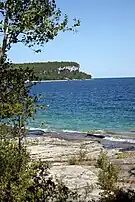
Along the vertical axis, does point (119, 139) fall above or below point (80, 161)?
above

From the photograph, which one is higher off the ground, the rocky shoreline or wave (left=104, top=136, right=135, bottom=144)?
wave (left=104, top=136, right=135, bottom=144)

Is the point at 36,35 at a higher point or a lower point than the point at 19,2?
lower

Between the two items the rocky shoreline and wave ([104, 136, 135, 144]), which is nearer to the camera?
the rocky shoreline

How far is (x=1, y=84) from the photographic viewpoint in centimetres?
830

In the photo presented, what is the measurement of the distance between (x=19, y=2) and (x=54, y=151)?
2556 centimetres

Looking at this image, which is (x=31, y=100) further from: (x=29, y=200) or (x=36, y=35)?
(x=29, y=200)

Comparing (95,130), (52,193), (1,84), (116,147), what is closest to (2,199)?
(52,193)

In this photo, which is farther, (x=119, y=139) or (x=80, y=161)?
(x=119, y=139)

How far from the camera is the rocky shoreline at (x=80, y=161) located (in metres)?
18.6

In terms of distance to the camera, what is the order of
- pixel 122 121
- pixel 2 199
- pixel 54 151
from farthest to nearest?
pixel 122 121 → pixel 54 151 → pixel 2 199

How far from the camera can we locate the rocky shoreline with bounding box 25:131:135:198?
18.6 metres

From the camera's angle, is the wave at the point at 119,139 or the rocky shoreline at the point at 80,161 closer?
the rocky shoreline at the point at 80,161

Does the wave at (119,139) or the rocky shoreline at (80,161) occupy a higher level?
the wave at (119,139)

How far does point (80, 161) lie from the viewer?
27172 millimetres
